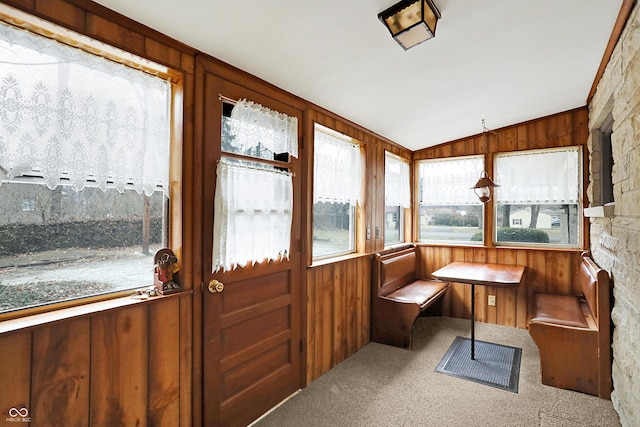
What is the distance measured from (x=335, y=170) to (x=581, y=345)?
2.41 meters

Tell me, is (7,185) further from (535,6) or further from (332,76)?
(535,6)

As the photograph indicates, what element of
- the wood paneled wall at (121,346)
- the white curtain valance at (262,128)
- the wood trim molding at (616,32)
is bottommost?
the wood paneled wall at (121,346)

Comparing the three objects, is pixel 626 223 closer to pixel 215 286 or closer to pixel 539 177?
pixel 539 177

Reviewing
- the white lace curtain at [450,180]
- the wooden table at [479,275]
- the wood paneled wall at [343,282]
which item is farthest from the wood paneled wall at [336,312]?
the white lace curtain at [450,180]

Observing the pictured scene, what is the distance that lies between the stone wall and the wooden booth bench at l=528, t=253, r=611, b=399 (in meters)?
0.08

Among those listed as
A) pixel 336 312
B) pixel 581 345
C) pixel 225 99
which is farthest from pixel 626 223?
pixel 225 99

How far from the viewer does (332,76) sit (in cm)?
230

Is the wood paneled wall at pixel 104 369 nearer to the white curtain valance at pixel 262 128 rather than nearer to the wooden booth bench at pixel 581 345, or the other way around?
Answer: the white curtain valance at pixel 262 128

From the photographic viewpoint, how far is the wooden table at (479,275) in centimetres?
301

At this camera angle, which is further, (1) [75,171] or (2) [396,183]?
(2) [396,183]

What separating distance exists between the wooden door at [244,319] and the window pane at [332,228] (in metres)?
0.42

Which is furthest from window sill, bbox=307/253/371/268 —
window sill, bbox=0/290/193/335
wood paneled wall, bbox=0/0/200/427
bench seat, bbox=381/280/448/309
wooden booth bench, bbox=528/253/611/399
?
wooden booth bench, bbox=528/253/611/399

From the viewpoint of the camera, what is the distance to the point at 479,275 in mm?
3250

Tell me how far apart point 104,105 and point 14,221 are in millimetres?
592
